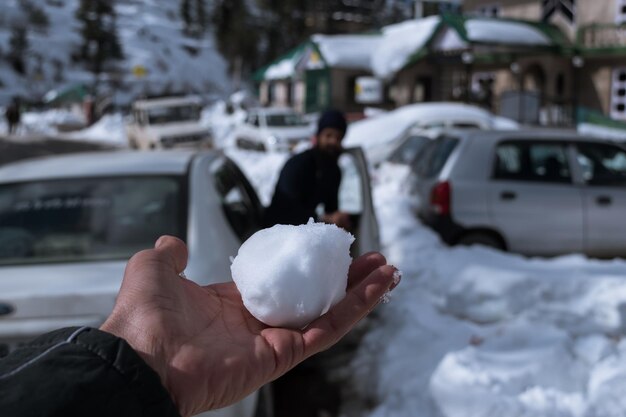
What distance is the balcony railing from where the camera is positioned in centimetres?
2416

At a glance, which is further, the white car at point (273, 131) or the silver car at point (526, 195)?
the white car at point (273, 131)

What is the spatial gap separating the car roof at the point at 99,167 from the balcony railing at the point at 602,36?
24185 millimetres

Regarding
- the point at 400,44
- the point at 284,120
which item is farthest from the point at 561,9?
the point at 284,120

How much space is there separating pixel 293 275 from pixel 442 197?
17.1ft

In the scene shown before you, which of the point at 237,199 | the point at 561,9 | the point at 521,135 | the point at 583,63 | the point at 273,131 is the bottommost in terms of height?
the point at 273,131

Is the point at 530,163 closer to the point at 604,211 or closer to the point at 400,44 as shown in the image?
the point at 604,211

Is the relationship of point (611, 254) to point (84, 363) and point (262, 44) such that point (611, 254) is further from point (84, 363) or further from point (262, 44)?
point (262, 44)

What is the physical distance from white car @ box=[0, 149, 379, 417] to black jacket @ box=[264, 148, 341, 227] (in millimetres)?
228

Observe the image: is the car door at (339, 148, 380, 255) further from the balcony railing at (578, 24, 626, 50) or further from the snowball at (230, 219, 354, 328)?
the balcony railing at (578, 24, 626, 50)

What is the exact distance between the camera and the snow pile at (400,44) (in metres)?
24.6

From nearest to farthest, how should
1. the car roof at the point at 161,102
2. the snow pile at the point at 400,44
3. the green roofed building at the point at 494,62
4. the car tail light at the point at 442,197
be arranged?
1. the car tail light at the point at 442,197
2. the car roof at the point at 161,102
3. the green roofed building at the point at 494,62
4. the snow pile at the point at 400,44

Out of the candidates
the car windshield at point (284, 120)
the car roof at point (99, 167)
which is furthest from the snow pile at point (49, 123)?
the car roof at point (99, 167)

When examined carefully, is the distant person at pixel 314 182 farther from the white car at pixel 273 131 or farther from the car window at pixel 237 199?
the white car at pixel 273 131

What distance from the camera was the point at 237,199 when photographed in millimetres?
4211
